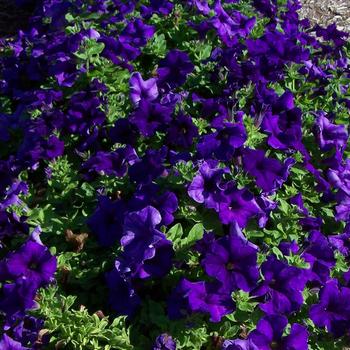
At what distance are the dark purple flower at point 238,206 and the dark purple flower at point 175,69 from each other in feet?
3.59

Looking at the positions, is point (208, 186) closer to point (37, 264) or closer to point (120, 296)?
point (120, 296)

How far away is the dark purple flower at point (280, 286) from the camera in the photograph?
95.1 inches

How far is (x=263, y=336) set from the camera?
225cm

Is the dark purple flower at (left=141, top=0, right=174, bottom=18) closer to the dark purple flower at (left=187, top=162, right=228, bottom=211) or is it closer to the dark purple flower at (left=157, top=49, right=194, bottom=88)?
the dark purple flower at (left=157, top=49, right=194, bottom=88)

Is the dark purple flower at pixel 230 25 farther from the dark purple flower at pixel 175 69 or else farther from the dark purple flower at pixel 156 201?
the dark purple flower at pixel 156 201

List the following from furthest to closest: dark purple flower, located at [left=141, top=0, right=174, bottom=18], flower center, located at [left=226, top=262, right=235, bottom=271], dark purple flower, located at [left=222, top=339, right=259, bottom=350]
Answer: dark purple flower, located at [left=141, top=0, right=174, bottom=18] → flower center, located at [left=226, top=262, right=235, bottom=271] → dark purple flower, located at [left=222, top=339, right=259, bottom=350]

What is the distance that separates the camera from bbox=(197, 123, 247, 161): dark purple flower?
281 cm

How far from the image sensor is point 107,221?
108 inches

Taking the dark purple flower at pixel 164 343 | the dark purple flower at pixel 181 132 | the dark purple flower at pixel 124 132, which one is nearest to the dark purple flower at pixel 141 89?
the dark purple flower at pixel 124 132

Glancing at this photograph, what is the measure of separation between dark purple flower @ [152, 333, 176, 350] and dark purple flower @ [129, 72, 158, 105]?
4.67 ft

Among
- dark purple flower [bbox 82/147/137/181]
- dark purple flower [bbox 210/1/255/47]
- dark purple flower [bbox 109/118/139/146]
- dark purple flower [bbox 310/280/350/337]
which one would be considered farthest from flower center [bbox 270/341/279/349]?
dark purple flower [bbox 210/1/255/47]

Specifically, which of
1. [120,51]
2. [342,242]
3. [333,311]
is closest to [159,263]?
[333,311]

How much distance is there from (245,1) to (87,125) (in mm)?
2103

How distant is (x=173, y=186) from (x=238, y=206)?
0.35 metres
